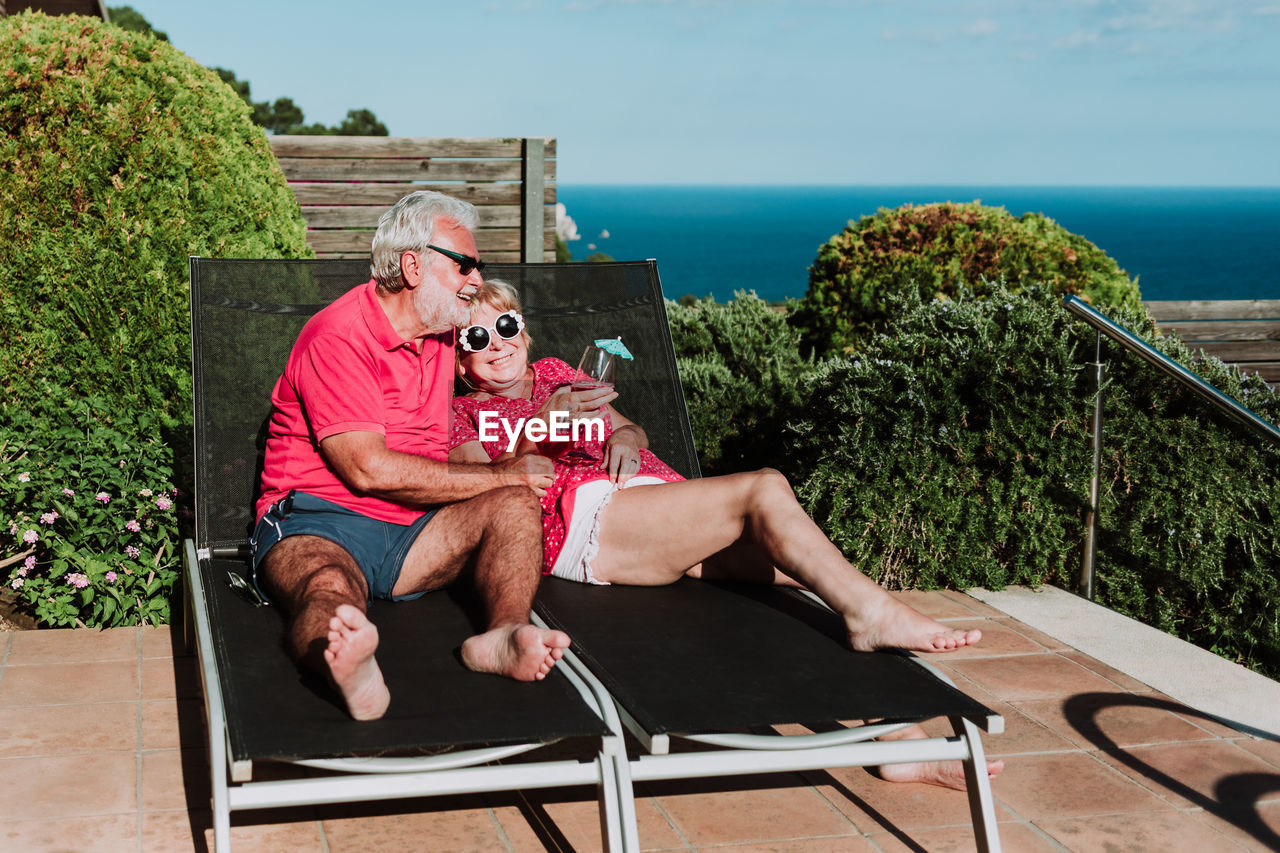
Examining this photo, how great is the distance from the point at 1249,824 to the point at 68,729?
304 cm

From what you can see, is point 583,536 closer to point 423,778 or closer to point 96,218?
point 423,778

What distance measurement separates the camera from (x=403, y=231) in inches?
120

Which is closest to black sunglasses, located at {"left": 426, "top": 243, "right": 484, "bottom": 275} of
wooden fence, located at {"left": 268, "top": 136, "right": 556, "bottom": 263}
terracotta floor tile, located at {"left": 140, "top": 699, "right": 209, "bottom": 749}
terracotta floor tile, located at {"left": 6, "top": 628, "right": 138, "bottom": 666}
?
terracotta floor tile, located at {"left": 140, "top": 699, "right": 209, "bottom": 749}

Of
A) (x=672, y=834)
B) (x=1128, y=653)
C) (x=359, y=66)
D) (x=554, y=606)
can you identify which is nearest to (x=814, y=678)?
(x=672, y=834)

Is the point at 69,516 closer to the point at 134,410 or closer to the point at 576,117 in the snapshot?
the point at 134,410

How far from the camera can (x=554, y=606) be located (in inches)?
119

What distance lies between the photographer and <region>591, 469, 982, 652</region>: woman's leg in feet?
9.00

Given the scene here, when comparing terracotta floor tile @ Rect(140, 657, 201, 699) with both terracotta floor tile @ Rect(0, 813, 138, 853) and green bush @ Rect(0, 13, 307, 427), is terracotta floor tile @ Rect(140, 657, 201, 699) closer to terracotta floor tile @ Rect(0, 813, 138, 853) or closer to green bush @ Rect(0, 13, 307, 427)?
terracotta floor tile @ Rect(0, 813, 138, 853)

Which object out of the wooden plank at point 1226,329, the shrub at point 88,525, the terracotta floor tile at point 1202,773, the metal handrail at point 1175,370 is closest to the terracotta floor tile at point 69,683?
the shrub at point 88,525

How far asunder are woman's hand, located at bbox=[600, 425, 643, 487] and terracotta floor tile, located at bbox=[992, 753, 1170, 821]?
1.30 m

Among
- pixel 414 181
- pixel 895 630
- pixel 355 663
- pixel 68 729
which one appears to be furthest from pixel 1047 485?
pixel 414 181

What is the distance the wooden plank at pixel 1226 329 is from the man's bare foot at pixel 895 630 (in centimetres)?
763

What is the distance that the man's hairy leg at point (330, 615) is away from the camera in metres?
2.15

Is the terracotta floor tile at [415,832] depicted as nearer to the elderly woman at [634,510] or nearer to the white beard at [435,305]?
the elderly woman at [634,510]
